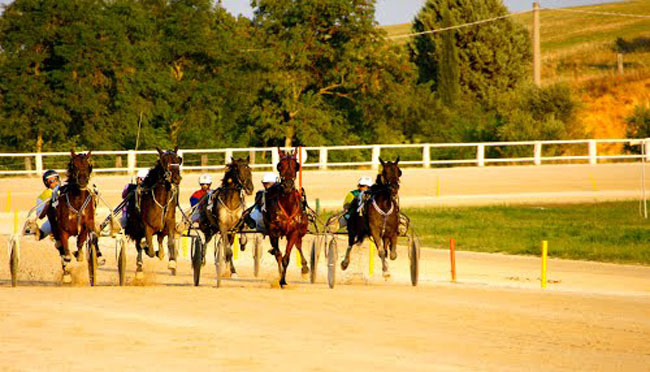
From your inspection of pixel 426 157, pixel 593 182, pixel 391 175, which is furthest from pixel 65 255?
pixel 426 157

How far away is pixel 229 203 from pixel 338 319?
5647 millimetres

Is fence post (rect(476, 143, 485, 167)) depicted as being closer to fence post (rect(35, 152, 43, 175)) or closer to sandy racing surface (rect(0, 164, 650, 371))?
fence post (rect(35, 152, 43, 175))

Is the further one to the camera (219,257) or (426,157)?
(426,157)

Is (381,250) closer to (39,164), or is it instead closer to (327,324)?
(327,324)

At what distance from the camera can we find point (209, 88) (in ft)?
179

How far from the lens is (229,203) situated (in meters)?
19.5

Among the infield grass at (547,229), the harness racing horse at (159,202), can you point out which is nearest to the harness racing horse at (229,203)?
the harness racing horse at (159,202)

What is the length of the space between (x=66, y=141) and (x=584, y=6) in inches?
4527

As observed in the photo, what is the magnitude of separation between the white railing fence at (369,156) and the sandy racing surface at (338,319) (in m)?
21.7

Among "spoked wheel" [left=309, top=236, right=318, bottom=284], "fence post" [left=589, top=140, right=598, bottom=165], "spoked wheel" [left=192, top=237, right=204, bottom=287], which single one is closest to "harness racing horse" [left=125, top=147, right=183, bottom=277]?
"spoked wheel" [left=192, top=237, right=204, bottom=287]

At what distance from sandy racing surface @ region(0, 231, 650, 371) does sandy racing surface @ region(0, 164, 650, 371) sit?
0.07 feet

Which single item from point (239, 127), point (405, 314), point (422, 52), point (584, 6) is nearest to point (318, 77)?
point (239, 127)

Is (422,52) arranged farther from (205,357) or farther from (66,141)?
(205,357)

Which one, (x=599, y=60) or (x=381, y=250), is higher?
(x=599, y=60)
